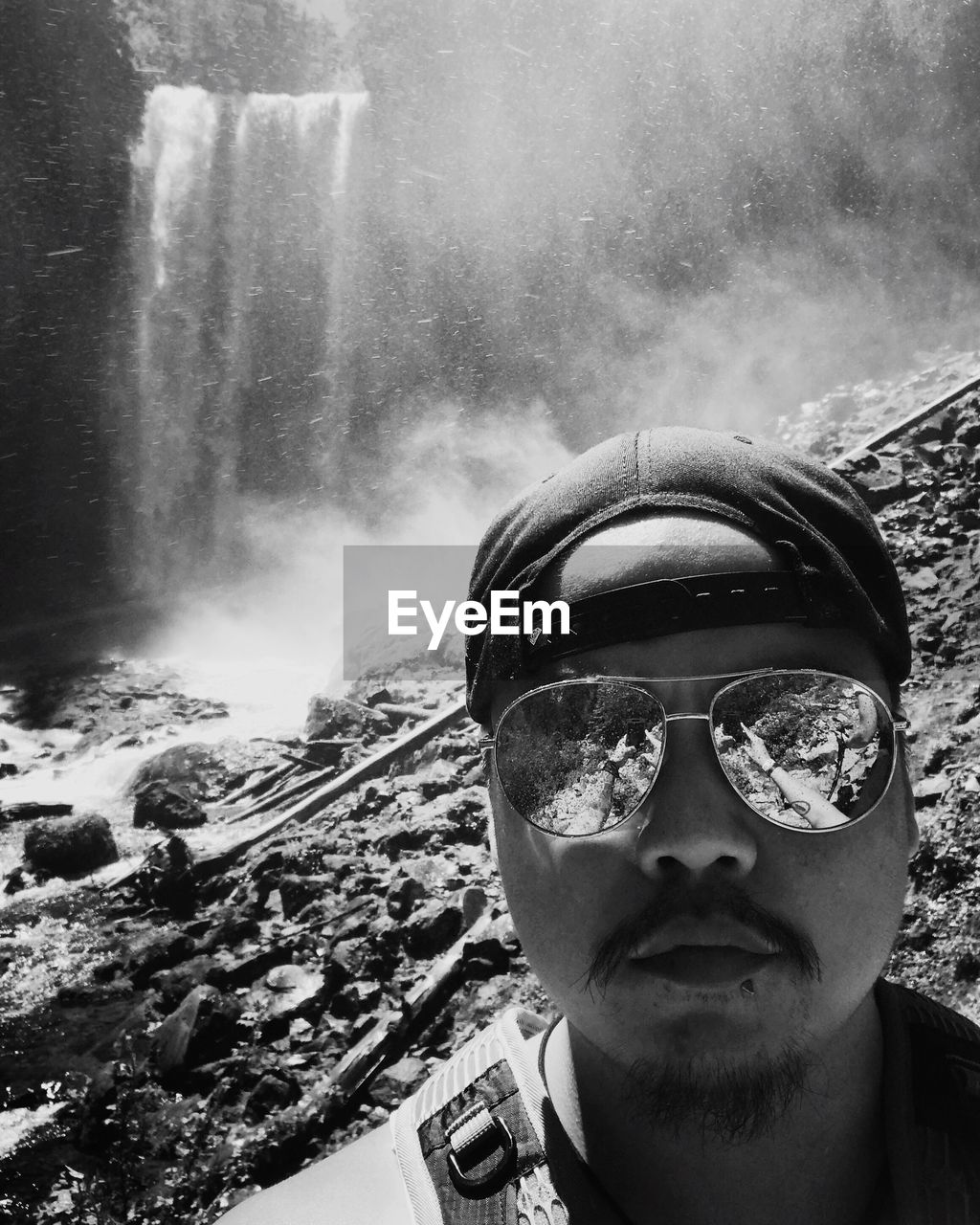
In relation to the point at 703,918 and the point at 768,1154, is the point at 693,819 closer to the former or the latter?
the point at 703,918

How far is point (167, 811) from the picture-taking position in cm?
165

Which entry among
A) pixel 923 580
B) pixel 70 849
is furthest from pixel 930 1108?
pixel 70 849

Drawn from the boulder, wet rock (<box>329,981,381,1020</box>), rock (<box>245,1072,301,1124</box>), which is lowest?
rock (<box>245,1072,301,1124</box>)

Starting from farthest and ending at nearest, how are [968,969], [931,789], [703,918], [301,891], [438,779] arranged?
[438,779]
[301,891]
[931,789]
[968,969]
[703,918]

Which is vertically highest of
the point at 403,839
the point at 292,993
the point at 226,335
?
the point at 226,335

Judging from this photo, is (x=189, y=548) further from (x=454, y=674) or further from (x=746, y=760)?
(x=746, y=760)

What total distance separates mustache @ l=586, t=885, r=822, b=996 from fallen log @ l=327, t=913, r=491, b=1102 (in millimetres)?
826

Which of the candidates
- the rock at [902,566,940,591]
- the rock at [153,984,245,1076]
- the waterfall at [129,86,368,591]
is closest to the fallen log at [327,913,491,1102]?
the rock at [153,984,245,1076]

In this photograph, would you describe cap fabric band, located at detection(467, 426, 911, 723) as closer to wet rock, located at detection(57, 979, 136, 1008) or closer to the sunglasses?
the sunglasses

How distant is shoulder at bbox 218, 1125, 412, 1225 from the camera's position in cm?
79

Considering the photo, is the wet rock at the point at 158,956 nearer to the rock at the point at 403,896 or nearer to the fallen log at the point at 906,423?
the rock at the point at 403,896

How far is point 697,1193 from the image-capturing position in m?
0.70

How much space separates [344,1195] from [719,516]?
0.81 meters

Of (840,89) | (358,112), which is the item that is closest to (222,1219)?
(358,112)
